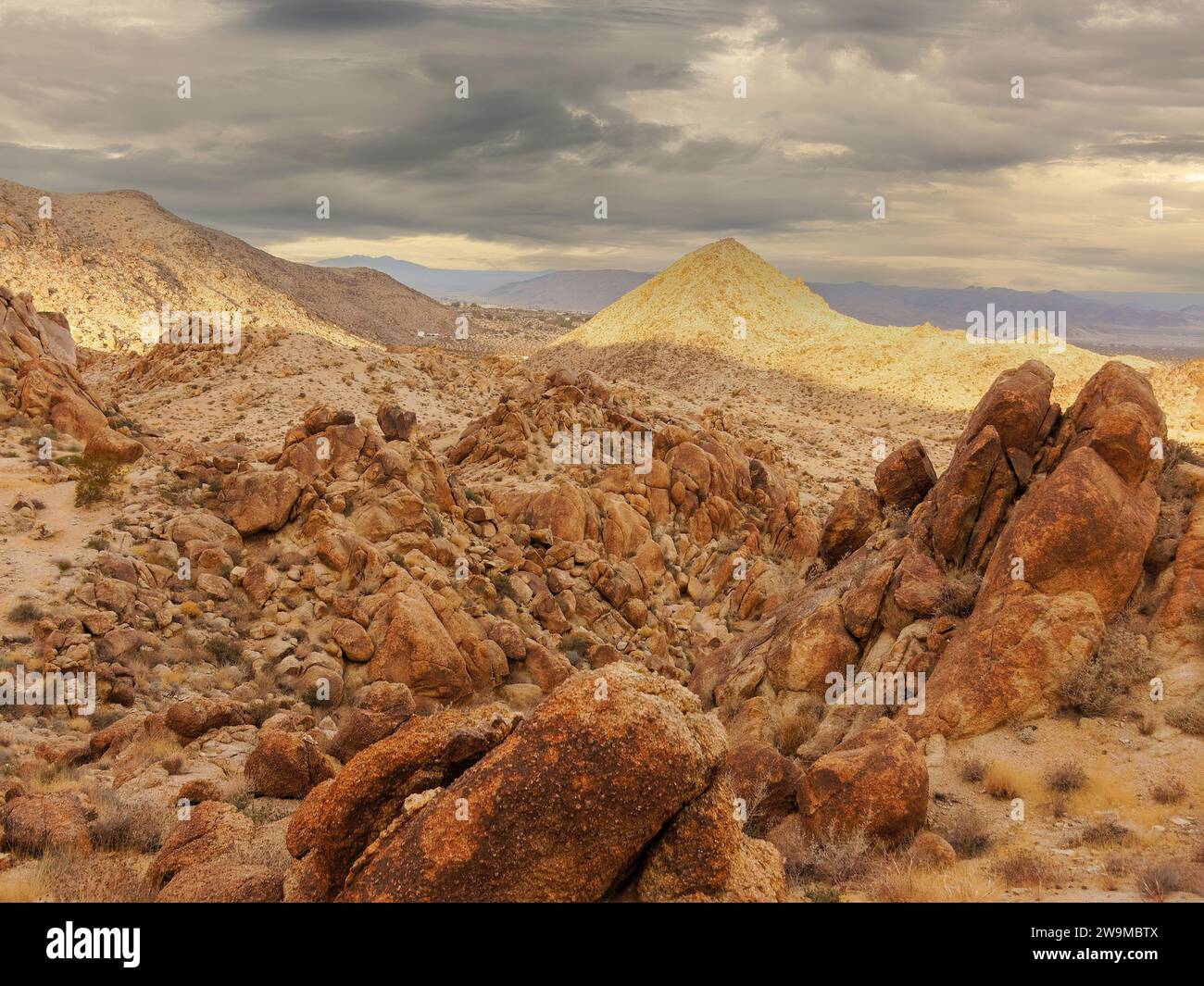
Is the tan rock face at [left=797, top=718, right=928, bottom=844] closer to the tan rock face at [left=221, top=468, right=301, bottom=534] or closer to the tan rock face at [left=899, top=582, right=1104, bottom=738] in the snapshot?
the tan rock face at [left=899, top=582, right=1104, bottom=738]

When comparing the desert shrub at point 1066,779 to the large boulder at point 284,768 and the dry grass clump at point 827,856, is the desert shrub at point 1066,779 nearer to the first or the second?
the dry grass clump at point 827,856

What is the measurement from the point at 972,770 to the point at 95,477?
19528mm

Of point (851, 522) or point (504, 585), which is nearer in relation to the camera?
point (851, 522)

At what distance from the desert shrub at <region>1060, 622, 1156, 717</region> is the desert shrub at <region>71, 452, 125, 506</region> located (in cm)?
2009

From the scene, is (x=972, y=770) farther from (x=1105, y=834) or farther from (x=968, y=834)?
(x=1105, y=834)

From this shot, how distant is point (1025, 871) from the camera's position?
7.62 metres

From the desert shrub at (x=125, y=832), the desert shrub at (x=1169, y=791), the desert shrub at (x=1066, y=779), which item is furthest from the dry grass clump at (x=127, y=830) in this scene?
the desert shrub at (x=1169, y=791)

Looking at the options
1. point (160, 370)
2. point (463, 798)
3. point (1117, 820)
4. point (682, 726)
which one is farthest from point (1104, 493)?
point (160, 370)

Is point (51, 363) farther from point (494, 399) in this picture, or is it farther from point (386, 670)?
point (494, 399)

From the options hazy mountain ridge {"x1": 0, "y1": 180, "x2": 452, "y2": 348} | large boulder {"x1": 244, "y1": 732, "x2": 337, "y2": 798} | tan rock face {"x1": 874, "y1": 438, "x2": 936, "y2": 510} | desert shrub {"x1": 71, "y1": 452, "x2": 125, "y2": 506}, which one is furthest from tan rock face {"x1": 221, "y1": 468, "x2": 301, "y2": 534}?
hazy mountain ridge {"x1": 0, "y1": 180, "x2": 452, "y2": 348}

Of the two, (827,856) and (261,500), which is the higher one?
(261,500)

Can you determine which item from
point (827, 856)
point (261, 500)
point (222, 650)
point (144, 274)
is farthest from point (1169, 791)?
point (144, 274)
